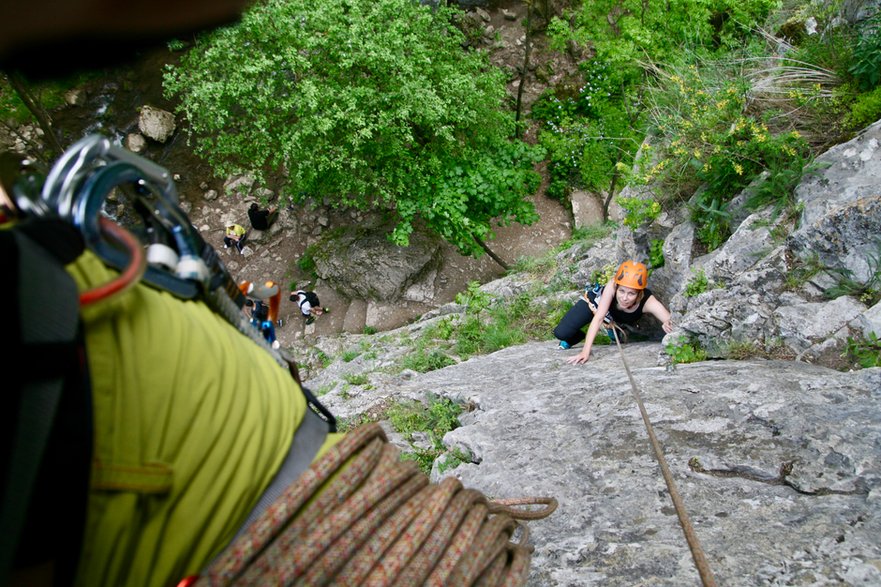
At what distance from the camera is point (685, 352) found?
4.25m

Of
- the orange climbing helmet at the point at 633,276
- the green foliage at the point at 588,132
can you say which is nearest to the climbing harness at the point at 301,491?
the orange climbing helmet at the point at 633,276

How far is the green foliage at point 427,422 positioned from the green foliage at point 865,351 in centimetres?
267

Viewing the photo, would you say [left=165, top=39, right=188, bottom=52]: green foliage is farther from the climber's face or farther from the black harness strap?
the climber's face

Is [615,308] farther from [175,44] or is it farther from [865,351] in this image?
[175,44]

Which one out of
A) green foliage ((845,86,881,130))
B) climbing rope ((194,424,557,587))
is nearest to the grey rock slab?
climbing rope ((194,424,557,587))

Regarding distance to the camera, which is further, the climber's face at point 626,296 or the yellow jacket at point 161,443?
the climber's face at point 626,296

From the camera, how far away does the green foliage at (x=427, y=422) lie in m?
4.02

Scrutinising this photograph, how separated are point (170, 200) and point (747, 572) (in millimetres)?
2228

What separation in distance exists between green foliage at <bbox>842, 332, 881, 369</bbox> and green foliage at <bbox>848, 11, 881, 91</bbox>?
2675mm

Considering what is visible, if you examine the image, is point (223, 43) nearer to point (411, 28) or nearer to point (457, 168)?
point (411, 28)

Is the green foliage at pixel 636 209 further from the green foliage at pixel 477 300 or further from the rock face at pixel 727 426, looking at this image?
the green foliage at pixel 477 300

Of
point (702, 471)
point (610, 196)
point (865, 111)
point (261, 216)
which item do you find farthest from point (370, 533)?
point (261, 216)

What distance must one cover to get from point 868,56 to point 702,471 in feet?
13.9

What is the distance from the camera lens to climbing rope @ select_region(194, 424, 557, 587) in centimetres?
102
